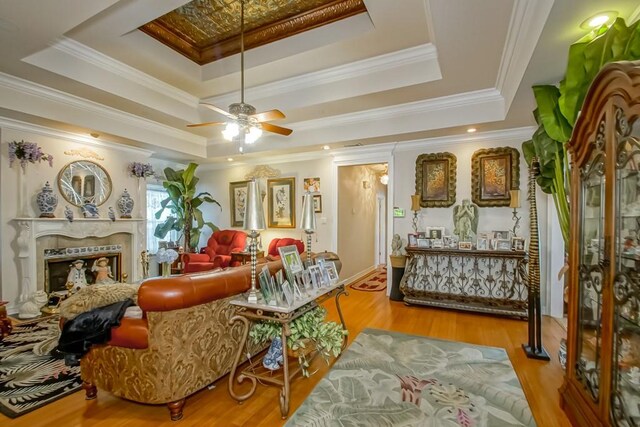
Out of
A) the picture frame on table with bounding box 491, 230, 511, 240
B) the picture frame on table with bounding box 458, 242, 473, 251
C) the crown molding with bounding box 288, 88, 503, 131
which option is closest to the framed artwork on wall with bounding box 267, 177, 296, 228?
the crown molding with bounding box 288, 88, 503, 131

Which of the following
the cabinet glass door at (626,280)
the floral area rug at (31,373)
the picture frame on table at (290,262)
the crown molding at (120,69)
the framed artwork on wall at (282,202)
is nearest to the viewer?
the cabinet glass door at (626,280)

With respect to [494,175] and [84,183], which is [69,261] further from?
[494,175]

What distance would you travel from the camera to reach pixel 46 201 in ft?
13.6

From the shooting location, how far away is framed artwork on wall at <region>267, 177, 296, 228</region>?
5.85 metres

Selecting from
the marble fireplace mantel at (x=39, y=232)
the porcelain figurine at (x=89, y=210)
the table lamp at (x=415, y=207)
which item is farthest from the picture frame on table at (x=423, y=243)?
the porcelain figurine at (x=89, y=210)

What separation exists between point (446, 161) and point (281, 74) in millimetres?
2802

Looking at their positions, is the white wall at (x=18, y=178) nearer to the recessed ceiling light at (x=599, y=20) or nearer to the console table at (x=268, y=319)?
the console table at (x=268, y=319)

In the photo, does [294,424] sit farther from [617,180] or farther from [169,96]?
[169,96]

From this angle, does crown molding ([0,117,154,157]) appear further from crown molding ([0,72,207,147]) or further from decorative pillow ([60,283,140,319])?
decorative pillow ([60,283,140,319])

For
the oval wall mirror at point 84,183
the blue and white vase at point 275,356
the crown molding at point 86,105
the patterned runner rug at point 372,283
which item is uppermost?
the crown molding at point 86,105

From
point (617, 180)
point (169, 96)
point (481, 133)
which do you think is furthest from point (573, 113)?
point (169, 96)

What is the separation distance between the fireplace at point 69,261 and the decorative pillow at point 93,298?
231 cm

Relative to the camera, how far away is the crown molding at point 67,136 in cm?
388

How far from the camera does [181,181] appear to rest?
6.10 m
